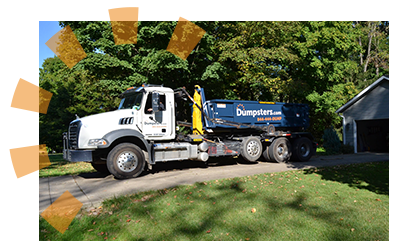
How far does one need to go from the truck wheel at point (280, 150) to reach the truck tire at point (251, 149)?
621 millimetres

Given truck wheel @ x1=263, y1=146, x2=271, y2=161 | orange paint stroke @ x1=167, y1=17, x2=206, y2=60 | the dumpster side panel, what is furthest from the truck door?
orange paint stroke @ x1=167, y1=17, x2=206, y2=60

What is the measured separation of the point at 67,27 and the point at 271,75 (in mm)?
13958

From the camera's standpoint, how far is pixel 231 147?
11.9 metres

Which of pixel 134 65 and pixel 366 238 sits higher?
pixel 134 65

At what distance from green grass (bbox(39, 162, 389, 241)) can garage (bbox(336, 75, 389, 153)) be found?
505 inches

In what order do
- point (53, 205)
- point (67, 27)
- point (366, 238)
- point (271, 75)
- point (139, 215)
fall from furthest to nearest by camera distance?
point (271, 75) < point (67, 27) < point (53, 205) < point (139, 215) < point (366, 238)

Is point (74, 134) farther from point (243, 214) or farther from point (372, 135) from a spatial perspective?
point (372, 135)

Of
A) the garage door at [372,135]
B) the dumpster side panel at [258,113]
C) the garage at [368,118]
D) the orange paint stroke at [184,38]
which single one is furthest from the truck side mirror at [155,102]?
the garage door at [372,135]

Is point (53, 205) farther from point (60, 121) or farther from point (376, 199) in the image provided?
point (60, 121)

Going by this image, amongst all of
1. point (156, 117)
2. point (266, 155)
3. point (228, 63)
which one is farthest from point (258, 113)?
point (228, 63)

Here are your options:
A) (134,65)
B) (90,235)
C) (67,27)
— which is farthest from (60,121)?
(90,235)

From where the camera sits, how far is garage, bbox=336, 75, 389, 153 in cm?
1834

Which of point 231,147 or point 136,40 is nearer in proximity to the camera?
point 231,147

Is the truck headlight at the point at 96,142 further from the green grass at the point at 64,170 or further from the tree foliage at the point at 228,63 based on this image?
the tree foliage at the point at 228,63
